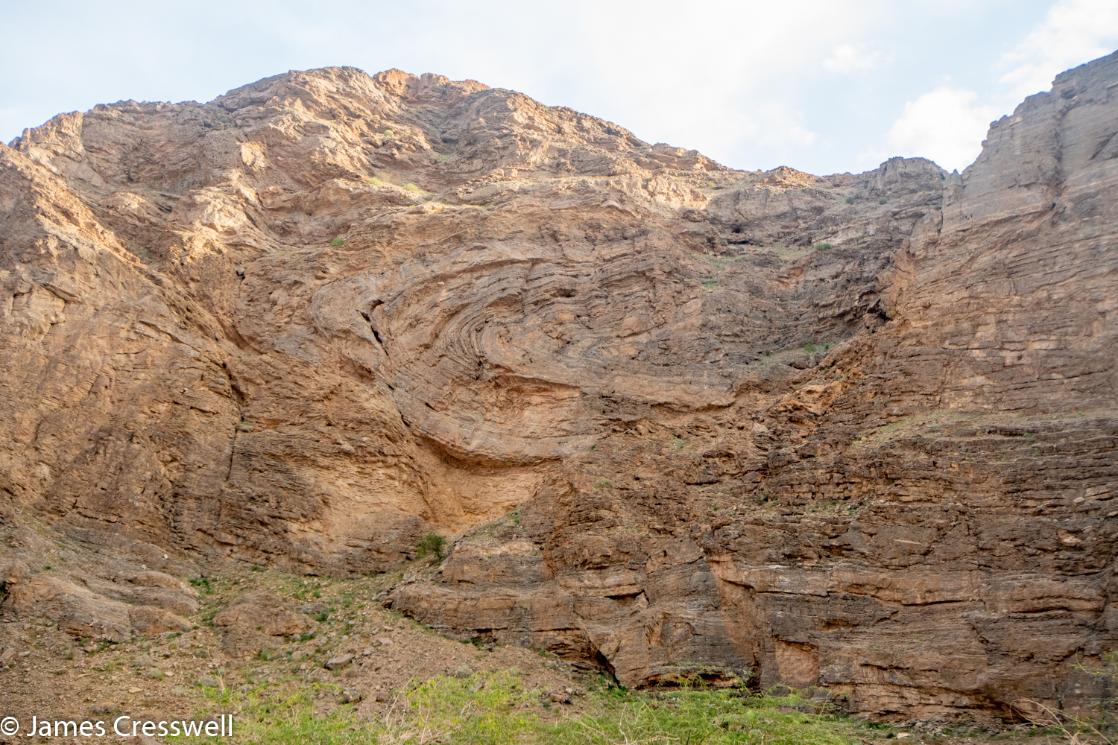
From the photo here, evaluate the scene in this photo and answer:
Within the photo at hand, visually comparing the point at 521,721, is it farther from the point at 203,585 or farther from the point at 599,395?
the point at 599,395

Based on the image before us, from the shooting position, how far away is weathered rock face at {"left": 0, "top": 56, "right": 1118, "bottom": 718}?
16.8m

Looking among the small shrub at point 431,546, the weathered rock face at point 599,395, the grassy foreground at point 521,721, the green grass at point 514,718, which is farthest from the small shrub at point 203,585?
the small shrub at point 431,546

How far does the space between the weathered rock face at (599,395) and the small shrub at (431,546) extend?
17.9 inches

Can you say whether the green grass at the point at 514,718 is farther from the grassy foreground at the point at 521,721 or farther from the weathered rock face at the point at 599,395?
the weathered rock face at the point at 599,395

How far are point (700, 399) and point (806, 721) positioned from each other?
1106 cm

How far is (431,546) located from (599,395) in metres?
5.95

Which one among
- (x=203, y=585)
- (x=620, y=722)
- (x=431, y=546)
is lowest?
(x=620, y=722)

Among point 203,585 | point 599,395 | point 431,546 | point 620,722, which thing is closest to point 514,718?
point 620,722

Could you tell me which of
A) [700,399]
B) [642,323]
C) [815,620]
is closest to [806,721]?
[815,620]

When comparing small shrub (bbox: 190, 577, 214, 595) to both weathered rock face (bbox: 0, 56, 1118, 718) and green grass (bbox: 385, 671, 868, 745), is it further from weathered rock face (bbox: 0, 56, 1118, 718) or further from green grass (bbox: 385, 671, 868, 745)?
green grass (bbox: 385, 671, 868, 745)

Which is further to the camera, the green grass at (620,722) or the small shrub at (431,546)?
the small shrub at (431,546)

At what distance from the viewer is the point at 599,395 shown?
25.0m

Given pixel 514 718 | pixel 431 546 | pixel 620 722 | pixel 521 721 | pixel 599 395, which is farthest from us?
pixel 599 395

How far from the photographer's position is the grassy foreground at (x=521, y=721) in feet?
43.1
